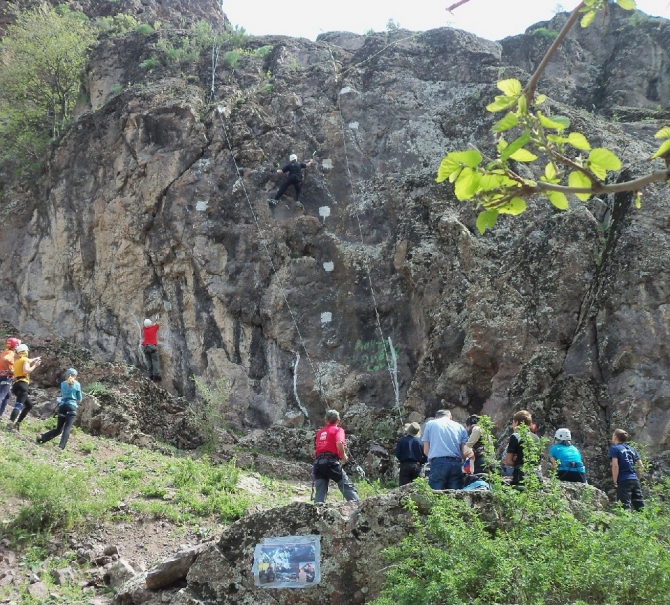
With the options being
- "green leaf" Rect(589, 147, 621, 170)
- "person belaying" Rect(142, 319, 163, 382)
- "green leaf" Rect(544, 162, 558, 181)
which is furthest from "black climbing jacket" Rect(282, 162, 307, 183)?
"green leaf" Rect(589, 147, 621, 170)

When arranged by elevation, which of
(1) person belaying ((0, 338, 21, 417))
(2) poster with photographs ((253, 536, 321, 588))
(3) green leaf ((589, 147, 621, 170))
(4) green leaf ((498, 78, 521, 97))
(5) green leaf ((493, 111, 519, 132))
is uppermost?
(4) green leaf ((498, 78, 521, 97))

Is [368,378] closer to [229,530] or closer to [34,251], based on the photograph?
[229,530]

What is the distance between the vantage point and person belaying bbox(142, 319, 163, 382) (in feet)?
49.2

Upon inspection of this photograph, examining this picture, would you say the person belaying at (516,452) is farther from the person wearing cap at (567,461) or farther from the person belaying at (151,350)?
the person belaying at (151,350)

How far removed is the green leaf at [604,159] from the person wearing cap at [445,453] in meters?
4.88

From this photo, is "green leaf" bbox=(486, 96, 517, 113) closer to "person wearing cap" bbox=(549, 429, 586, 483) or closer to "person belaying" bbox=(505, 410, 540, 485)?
"person belaying" bbox=(505, 410, 540, 485)

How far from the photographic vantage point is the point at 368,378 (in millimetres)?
14023

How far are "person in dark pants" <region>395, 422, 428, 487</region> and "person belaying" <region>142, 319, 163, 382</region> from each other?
7.62 meters

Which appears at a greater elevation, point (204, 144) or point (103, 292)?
point (204, 144)

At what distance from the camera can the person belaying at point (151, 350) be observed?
49.2 ft

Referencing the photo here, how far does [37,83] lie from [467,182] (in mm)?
20256

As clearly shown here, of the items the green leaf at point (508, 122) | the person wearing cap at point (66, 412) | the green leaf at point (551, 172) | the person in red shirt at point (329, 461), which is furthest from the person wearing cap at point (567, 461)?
the person wearing cap at point (66, 412)

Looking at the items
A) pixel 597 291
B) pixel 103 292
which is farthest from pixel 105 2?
pixel 597 291

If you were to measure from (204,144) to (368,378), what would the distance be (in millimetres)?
7048
